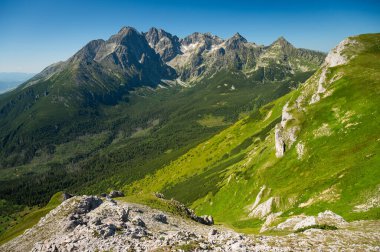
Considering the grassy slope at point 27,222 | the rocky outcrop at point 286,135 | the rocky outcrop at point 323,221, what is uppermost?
the rocky outcrop at point 286,135

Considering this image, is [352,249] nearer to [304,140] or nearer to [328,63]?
[304,140]

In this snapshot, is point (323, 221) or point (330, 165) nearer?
point (323, 221)

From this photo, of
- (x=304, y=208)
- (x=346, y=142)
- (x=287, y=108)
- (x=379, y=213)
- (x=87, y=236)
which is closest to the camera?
(x=87, y=236)

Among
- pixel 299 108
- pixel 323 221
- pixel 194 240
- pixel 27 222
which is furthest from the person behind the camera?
pixel 299 108

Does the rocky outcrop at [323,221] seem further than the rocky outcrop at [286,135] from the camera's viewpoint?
No

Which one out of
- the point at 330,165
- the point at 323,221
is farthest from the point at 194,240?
the point at 330,165

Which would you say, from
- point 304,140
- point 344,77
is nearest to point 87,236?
point 304,140

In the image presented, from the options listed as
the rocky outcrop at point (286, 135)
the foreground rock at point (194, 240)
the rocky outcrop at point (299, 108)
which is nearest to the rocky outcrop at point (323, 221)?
the foreground rock at point (194, 240)

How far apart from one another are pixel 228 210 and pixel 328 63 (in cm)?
9398

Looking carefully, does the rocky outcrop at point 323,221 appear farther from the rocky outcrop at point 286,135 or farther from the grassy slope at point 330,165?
the rocky outcrop at point 286,135

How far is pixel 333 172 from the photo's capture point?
2758 inches

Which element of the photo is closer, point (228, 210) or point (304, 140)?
point (304, 140)

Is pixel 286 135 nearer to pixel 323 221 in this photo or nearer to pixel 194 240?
pixel 323 221

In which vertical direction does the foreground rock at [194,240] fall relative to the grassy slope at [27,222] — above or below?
above
